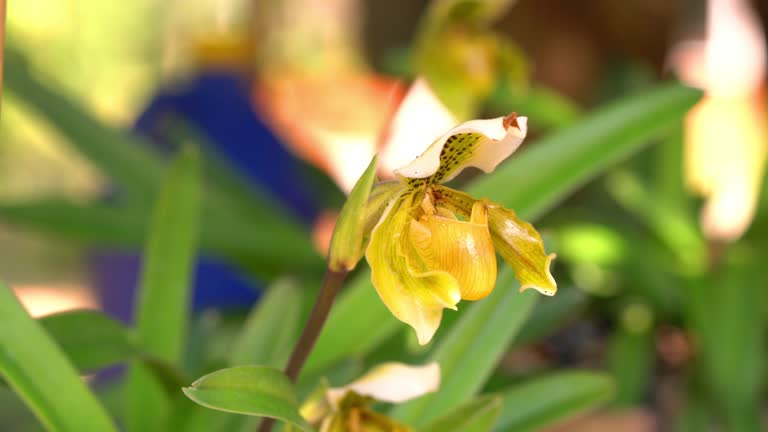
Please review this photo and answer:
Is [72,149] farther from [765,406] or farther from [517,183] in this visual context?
[765,406]

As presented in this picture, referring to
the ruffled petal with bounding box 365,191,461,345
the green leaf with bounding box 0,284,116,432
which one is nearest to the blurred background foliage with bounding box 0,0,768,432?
the green leaf with bounding box 0,284,116,432

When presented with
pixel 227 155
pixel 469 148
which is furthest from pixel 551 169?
pixel 227 155

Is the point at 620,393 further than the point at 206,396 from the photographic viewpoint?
Yes

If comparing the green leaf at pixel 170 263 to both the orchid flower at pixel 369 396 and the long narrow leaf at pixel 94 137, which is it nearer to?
the orchid flower at pixel 369 396

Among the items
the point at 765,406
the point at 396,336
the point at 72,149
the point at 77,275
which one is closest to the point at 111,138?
the point at 72,149

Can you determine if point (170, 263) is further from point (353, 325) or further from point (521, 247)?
point (521, 247)

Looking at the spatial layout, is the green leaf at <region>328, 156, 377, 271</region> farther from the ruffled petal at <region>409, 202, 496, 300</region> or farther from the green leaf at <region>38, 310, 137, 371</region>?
the green leaf at <region>38, 310, 137, 371</region>
